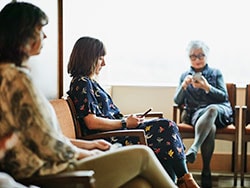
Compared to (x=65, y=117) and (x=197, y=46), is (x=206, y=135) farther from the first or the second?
(x=65, y=117)

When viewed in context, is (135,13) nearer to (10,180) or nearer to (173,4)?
(173,4)

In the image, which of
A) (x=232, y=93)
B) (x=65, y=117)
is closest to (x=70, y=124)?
(x=65, y=117)

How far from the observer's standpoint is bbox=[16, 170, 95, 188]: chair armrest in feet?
5.48

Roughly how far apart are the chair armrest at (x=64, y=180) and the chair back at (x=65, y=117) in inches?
30.9

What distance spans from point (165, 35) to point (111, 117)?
1.71m

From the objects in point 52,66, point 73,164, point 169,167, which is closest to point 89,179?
point 73,164

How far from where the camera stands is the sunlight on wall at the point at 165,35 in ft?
14.1

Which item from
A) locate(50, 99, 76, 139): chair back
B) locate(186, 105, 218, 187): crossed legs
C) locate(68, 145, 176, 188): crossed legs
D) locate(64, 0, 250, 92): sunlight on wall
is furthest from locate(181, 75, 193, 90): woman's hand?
locate(68, 145, 176, 188): crossed legs

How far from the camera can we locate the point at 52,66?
297 cm

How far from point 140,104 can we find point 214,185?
1129mm

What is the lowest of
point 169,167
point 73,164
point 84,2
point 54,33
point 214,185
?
point 214,185

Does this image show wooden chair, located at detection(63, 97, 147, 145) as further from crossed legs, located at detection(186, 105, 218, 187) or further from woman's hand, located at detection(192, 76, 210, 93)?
woman's hand, located at detection(192, 76, 210, 93)

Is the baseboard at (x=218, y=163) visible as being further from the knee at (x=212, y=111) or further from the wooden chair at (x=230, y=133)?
the knee at (x=212, y=111)

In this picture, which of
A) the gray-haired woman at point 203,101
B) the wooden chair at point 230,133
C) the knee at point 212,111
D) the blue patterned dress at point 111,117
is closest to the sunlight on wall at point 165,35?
the gray-haired woman at point 203,101
